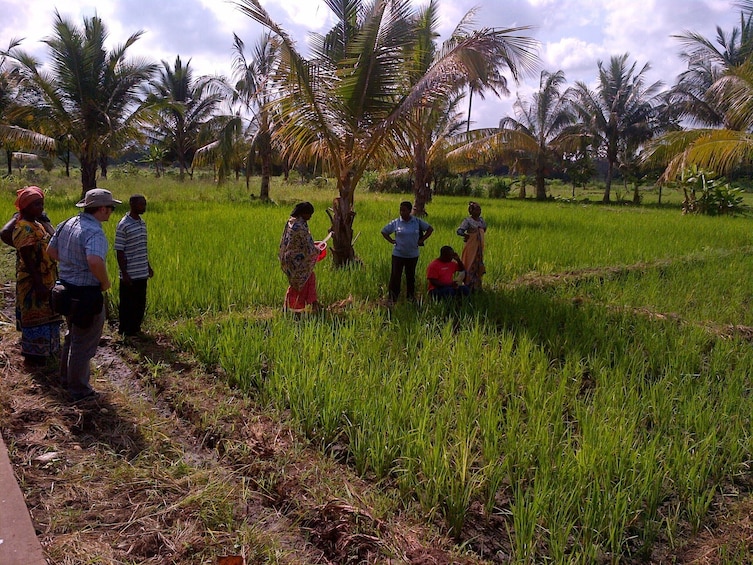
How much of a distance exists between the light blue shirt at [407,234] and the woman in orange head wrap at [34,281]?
3.13m

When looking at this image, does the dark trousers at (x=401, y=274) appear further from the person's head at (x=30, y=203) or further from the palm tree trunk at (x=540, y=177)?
the palm tree trunk at (x=540, y=177)

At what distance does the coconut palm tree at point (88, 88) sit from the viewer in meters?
14.0

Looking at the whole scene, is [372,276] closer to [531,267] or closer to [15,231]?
[531,267]

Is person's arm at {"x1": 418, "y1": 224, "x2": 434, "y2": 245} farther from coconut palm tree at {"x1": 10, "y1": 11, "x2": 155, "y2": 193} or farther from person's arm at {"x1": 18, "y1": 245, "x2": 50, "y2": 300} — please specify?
coconut palm tree at {"x1": 10, "y1": 11, "x2": 155, "y2": 193}

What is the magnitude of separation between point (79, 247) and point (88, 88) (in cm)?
1377

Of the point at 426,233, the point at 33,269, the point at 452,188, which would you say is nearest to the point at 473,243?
the point at 426,233

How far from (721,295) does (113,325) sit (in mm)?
6810

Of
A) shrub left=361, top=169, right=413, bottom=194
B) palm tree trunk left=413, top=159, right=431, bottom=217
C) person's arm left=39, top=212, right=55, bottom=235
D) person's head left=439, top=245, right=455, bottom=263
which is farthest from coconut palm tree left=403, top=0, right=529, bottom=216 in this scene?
shrub left=361, top=169, right=413, bottom=194

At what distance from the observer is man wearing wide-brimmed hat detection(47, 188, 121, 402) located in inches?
122

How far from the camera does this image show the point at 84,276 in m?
3.17

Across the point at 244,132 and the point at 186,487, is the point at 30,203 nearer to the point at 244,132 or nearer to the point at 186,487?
the point at 186,487

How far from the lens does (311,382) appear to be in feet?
10.6

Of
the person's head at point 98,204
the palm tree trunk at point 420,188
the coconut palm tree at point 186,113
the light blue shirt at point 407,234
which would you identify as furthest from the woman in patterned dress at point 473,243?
the coconut palm tree at point 186,113

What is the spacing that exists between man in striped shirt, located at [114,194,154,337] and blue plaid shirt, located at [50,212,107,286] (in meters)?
1.04
